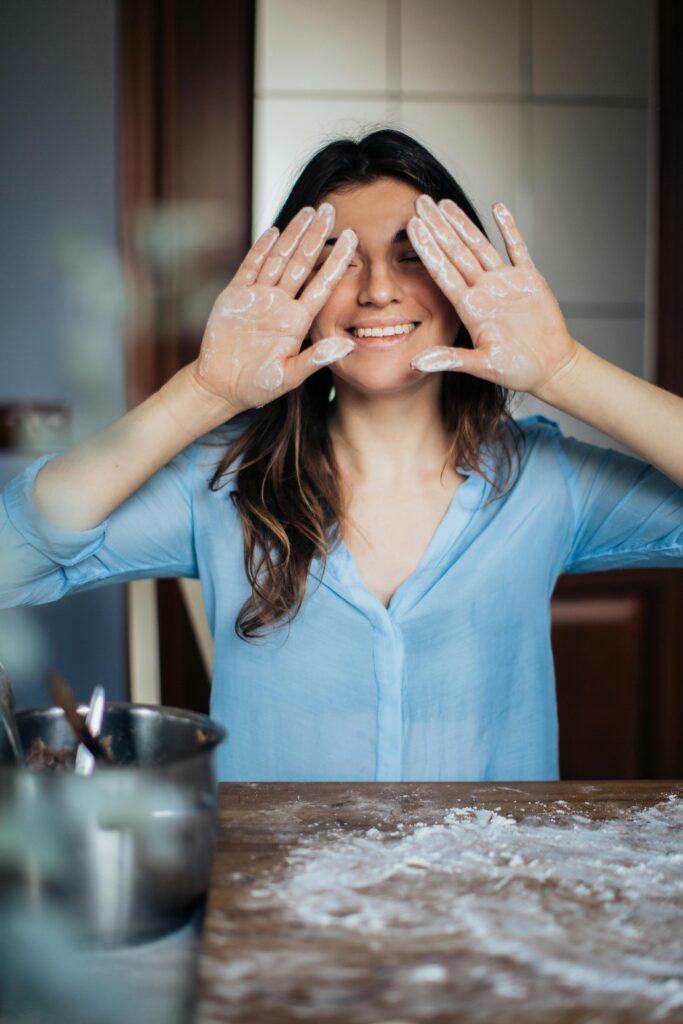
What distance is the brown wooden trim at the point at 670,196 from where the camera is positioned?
212 centimetres

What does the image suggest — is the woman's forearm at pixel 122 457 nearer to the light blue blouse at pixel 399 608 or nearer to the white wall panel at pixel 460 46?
the light blue blouse at pixel 399 608

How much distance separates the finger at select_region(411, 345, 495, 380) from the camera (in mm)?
1048

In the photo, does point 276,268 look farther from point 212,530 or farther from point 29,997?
point 29,997

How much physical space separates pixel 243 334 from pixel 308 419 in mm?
241

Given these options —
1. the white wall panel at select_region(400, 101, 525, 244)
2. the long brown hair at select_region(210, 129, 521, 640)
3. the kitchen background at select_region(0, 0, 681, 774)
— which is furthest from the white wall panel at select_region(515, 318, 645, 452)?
the long brown hair at select_region(210, 129, 521, 640)

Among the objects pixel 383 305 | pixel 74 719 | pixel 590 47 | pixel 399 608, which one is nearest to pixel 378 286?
pixel 383 305

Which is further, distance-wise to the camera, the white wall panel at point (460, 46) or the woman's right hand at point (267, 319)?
the white wall panel at point (460, 46)

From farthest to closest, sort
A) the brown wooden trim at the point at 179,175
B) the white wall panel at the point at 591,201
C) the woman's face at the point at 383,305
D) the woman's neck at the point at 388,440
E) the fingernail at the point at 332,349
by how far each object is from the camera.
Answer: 1. the white wall panel at the point at 591,201
2. the brown wooden trim at the point at 179,175
3. the woman's neck at the point at 388,440
4. the woman's face at the point at 383,305
5. the fingernail at the point at 332,349

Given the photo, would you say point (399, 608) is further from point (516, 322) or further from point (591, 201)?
point (591, 201)

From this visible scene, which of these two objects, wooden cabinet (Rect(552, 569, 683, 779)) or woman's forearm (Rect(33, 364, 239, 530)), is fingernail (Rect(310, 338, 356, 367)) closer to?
woman's forearm (Rect(33, 364, 239, 530))

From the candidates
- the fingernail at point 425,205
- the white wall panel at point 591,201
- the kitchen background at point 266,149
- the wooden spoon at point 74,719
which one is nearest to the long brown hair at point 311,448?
the fingernail at point 425,205

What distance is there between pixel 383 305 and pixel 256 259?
149mm

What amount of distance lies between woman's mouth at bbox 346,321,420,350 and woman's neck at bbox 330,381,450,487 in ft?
0.36

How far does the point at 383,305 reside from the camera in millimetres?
1128
